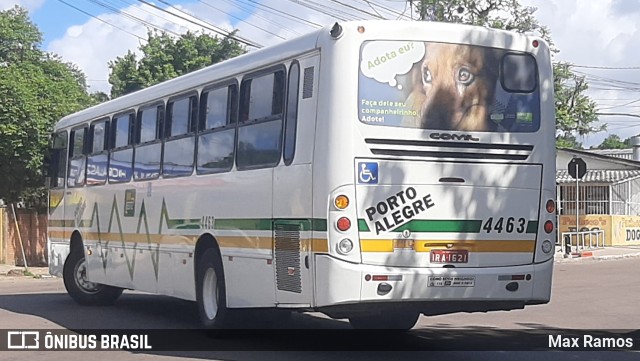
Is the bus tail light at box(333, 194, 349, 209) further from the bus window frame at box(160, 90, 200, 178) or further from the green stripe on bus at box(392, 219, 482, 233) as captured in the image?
the bus window frame at box(160, 90, 200, 178)

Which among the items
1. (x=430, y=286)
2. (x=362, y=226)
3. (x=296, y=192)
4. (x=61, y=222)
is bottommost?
(x=430, y=286)

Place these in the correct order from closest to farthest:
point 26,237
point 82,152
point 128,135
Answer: point 128,135, point 82,152, point 26,237

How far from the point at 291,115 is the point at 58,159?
8918mm

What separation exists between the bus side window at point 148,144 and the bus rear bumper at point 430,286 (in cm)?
496

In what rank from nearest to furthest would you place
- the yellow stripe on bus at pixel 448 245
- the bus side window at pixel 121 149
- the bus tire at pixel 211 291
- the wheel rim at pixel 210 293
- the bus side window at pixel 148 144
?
the yellow stripe on bus at pixel 448 245 → the bus tire at pixel 211 291 → the wheel rim at pixel 210 293 → the bus side window at pixel 148 144 → the bus side window at pixel 121 149

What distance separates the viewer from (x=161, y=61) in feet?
144

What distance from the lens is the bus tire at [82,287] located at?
17.3 metres

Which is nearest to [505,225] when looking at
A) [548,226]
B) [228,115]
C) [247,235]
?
[548,226]

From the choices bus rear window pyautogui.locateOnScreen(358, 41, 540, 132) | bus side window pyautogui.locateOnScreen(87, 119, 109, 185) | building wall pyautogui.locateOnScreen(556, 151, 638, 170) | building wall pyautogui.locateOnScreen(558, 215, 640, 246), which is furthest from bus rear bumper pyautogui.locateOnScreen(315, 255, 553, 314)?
building wall pyautogui.locateOnScreen(556, 151, 638, 170)

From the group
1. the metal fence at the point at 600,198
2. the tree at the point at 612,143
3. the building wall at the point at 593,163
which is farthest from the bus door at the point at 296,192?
the tree at the point at 612,143

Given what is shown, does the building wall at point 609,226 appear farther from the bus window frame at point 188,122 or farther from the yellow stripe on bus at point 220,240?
the bus window frame at point 188,122

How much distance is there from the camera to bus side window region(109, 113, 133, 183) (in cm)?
1544

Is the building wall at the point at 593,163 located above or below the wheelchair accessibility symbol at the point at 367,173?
above

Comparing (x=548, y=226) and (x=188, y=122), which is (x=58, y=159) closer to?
(x=188, y=122)
